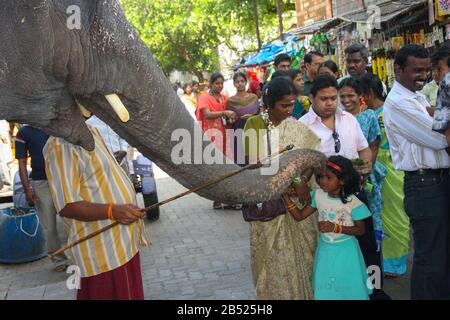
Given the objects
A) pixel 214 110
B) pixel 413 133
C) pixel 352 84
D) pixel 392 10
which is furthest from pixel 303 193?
pixel 392 10

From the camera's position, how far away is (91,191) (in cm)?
269

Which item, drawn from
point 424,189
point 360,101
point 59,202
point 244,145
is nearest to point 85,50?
point 59,202

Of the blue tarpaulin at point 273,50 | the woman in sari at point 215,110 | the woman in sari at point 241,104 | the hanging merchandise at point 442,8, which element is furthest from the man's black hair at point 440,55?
the blue tarpaulin at point 273,50

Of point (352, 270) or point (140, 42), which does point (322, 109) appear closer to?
point (352, 270)

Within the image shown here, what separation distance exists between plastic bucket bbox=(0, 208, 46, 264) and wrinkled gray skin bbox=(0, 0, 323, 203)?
12.2ft

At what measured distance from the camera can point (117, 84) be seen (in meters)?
1.78

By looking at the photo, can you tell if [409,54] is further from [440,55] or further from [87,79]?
[87,79]

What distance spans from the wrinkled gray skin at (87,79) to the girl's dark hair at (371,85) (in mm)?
2648

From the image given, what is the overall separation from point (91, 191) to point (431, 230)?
6.67 feet

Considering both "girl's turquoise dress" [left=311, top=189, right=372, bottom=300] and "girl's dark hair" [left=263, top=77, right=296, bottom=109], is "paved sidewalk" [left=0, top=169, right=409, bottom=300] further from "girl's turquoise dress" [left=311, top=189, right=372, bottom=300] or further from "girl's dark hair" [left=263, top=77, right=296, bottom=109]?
"girl's dark hair" [left=263, top=77, right=296, bottom=109]

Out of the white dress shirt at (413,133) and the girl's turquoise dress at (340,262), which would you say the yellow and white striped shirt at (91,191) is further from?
the white dress shirt at (413,133)

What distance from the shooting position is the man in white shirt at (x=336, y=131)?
3479 millimetres

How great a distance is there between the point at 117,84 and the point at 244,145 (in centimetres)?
176

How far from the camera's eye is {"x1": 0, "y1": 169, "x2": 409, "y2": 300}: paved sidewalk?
430cm
